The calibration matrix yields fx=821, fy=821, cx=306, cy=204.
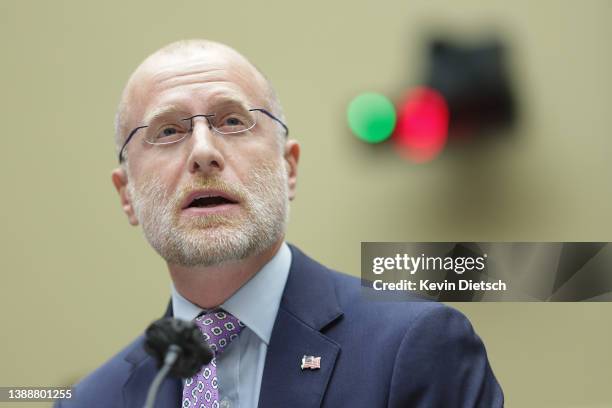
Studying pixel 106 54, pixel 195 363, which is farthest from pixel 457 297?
pixel 106 54

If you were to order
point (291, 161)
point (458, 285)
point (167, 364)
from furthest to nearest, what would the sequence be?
point (458, 285) → point (291, 161) → point (167, 364)

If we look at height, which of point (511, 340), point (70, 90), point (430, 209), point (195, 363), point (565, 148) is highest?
point (70, 90)

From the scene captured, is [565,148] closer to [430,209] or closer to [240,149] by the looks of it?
[430,209]

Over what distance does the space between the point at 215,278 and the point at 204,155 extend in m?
0.32

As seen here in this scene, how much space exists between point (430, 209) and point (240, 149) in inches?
76.7

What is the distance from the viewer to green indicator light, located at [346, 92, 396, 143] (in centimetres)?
378

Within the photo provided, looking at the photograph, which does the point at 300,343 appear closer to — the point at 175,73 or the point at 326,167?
the point at 175,73

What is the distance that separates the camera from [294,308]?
78.8 inches

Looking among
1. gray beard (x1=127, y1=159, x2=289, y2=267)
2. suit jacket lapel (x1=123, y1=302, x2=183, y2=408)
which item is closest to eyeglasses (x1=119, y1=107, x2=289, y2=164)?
gray beard (x1=127, y1=159, x2=289, y2=267)

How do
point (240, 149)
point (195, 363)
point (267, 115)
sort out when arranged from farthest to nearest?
point (267, 115) → point (240, 149) → point (195, 363)

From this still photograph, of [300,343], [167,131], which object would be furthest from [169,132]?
[300,343]

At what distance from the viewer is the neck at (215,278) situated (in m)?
2.00

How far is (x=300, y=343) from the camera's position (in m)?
1.91

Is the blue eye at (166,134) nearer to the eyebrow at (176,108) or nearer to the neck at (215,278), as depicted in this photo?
the eyebrow at (176,108)
